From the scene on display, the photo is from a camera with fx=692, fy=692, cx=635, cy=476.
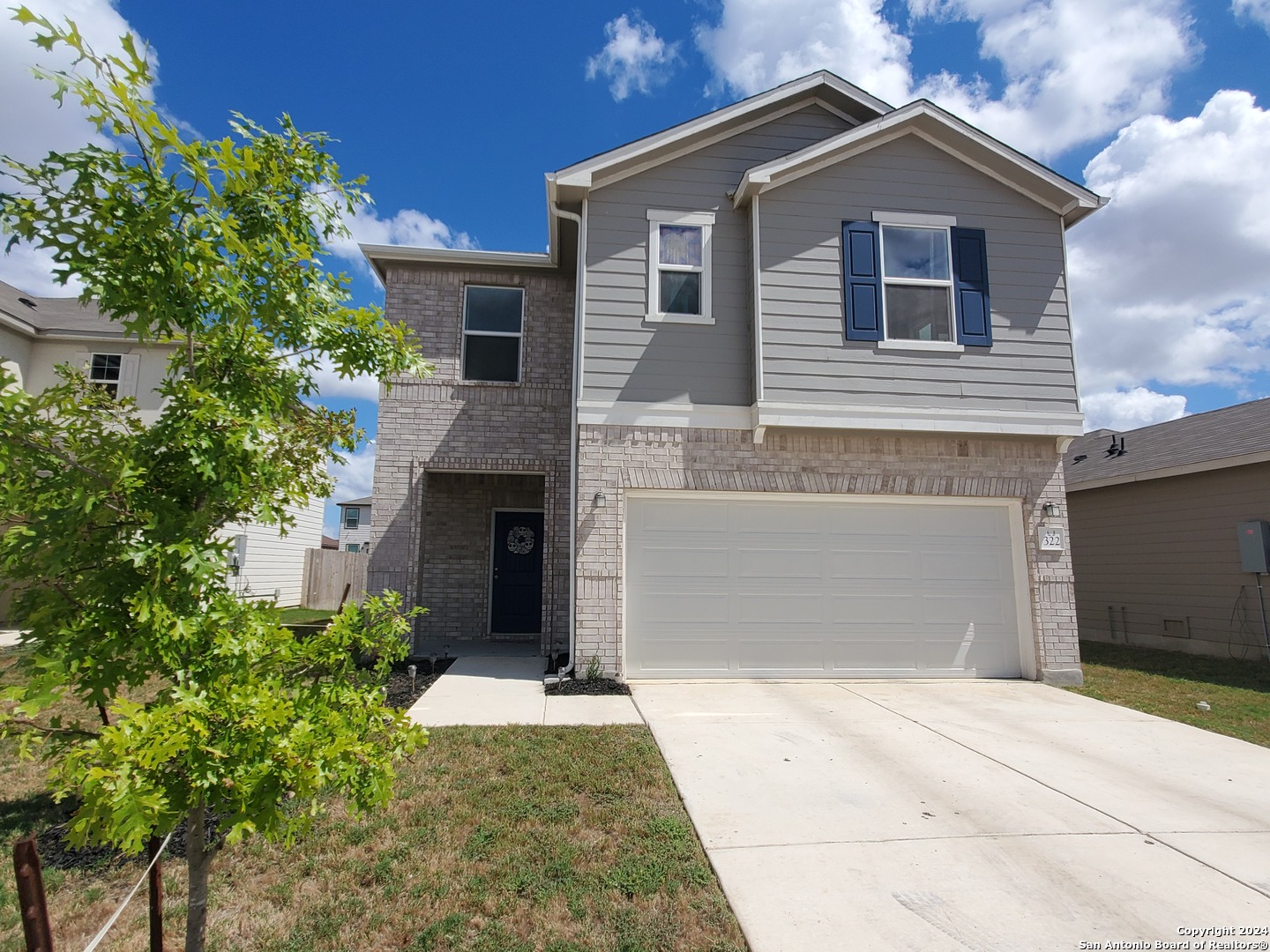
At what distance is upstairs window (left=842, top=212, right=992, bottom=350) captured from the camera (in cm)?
852

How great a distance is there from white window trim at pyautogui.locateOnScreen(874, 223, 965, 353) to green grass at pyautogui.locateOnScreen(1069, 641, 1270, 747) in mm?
4421

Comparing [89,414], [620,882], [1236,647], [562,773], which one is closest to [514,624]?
[562,773]

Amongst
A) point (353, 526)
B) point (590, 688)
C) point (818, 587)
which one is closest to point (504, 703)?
point (590, 688)

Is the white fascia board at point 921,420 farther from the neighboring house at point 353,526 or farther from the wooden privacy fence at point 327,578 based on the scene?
the neighboring house at point 353,526

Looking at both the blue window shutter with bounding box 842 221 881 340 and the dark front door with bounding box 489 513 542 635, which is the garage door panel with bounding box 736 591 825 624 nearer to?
the blue window shutter with bounding box 842 221 881 340

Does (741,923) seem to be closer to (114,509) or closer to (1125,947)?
(1125,947)

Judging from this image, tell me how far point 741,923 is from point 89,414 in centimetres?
328

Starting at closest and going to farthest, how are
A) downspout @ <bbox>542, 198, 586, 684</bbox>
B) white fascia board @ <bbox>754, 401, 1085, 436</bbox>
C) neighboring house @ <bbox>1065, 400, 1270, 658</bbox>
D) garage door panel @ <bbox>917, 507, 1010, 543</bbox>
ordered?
1. downspout @ <bbox>542, 198, 586, 684</bbox>
2. white fascia board @ <bbox>754, 401, 1085, 436</bbox>
3. garage door panel @ <bbox>917, 507, 1010, 543</bbox>
4. neighboring house @ <bbox>1065, 400, 1270, 658</bbox>

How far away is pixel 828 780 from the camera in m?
4.75

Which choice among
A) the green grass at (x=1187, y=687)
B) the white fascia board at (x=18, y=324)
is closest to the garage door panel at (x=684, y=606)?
the green grass at (x=1187, y=687)

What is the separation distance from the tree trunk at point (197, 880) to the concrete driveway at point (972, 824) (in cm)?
208

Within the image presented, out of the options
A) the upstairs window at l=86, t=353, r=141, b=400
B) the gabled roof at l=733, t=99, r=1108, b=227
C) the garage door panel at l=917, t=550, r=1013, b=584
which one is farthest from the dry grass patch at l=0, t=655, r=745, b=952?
the upstairs window at l=86, t=353, r=141, b=400

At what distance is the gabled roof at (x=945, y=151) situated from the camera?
845cm

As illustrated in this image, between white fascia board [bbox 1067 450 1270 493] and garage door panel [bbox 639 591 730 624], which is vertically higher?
white fascia board [bbox 1067 450 1270 493]
